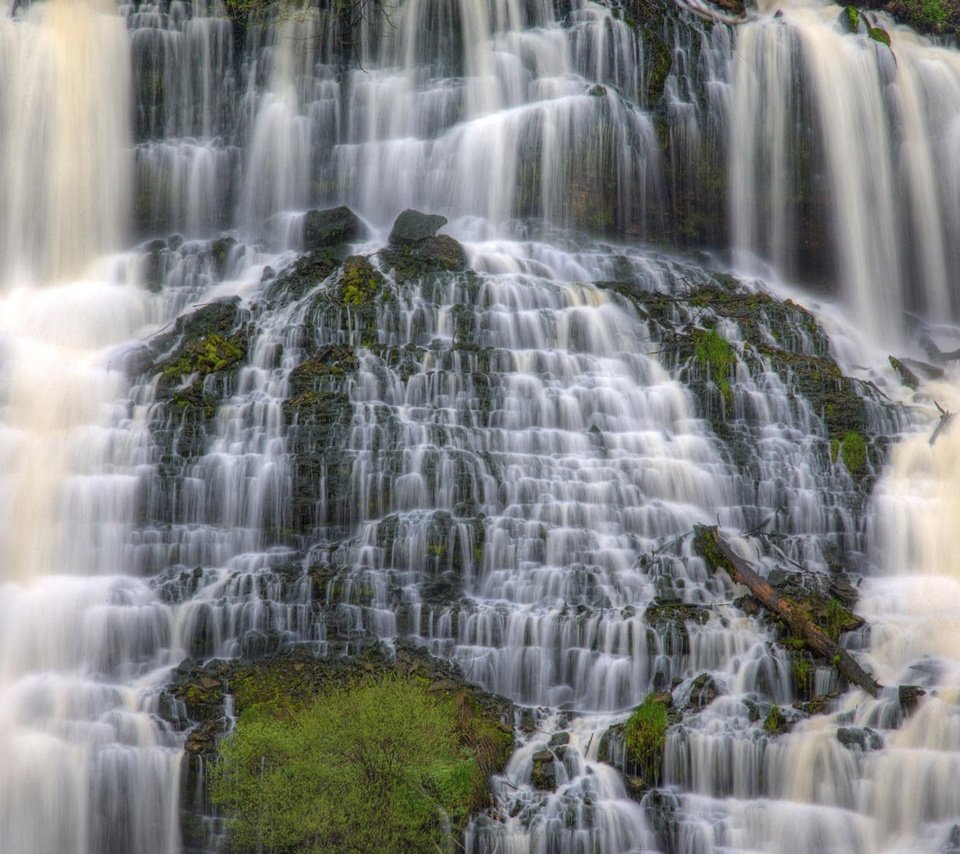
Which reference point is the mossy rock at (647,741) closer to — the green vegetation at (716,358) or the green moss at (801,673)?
the green moss at (801,673)

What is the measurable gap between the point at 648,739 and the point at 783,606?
3.37m

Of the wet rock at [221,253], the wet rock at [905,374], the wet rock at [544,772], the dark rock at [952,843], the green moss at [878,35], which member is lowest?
the dark rock at [952,843]

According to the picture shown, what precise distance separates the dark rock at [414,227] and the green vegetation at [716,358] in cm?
603

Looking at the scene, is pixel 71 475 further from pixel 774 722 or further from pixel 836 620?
pixel 836 620

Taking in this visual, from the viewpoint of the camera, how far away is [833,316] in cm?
2661

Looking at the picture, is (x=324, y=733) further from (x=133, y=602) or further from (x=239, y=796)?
(x=133, y=602)

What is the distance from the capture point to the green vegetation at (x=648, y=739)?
1588cm

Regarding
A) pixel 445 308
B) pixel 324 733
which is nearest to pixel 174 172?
pixel 445 308

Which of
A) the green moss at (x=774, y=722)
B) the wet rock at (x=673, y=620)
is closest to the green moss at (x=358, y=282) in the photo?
the wet rock at (x=673, y=620)

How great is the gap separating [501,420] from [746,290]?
802 centimetres

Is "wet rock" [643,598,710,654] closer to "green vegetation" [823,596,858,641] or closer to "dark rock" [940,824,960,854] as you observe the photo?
"green vegetation" [823,596,858,641]

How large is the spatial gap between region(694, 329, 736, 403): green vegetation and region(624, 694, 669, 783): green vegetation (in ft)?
25.1

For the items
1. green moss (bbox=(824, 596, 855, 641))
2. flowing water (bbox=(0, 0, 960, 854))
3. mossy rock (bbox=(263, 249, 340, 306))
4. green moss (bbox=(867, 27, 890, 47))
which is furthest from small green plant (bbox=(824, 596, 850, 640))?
green moss (bbox=(867, 27, 890, 47))

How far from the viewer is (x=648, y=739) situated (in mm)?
15938
